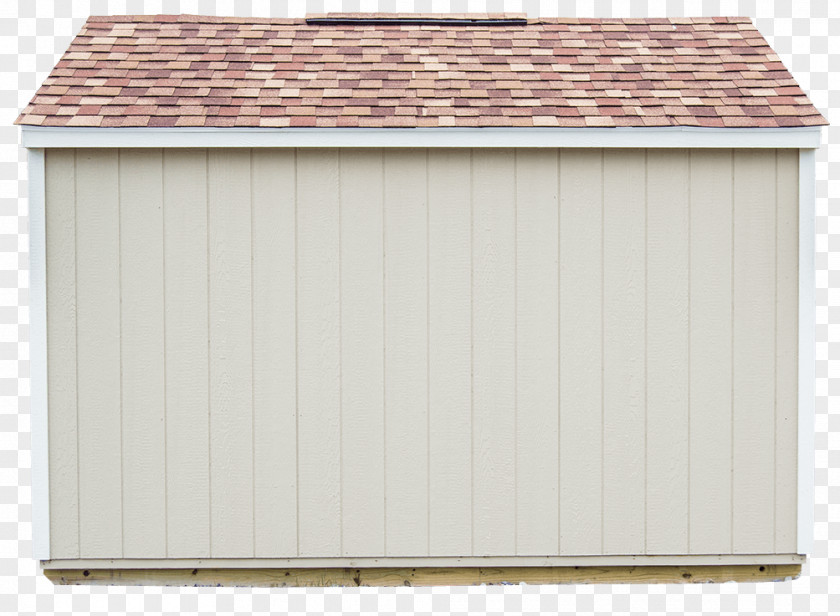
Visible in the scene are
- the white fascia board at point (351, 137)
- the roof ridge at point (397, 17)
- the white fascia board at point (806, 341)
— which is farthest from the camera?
the roof ridge at point (397, 17)

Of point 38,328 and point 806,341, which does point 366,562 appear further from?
point 806,341

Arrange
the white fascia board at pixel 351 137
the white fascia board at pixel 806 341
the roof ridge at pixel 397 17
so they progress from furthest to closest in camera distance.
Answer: the roof ridge at pixel 397 17 < the white fascia board at pixel 806 341 < the white fascia board at pixel 351 137

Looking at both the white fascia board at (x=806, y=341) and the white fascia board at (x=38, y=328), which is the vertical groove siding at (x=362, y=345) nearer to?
the white fascia board at (x=38, y=328)

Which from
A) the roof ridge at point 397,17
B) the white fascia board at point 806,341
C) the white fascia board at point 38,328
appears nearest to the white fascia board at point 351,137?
the white fascia board at point 38,328

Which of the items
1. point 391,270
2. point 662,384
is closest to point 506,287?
point 391,270

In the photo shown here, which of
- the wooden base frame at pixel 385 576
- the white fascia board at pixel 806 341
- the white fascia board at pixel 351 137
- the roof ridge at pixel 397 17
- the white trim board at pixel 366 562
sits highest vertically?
the roof ridge at pixel 397 17

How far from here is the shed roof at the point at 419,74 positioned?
20.6 ft

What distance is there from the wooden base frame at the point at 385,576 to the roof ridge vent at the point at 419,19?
3.51 meters

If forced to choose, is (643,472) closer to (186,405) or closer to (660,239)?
(660,239)

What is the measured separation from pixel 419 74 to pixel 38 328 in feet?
8.73

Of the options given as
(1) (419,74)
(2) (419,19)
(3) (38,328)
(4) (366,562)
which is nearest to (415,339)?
(4) (366,562)

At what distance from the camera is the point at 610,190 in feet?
20.8

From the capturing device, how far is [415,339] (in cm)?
630

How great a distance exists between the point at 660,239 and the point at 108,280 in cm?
314
